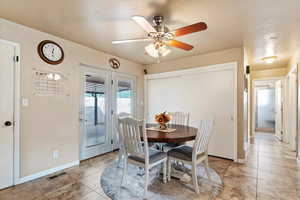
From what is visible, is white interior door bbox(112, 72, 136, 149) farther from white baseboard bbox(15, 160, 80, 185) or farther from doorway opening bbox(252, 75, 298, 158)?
doorway opening bbox(252, 75, 298, 158)

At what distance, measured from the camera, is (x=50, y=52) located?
2582 mm

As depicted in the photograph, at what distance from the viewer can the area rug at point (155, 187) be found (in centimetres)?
193

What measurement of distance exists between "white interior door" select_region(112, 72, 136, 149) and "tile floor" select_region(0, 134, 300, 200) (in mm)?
1159

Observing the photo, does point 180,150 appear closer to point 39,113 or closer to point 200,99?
point 200,99

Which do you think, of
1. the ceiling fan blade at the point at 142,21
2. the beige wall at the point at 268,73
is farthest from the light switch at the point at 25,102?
the beige wall at the point at 268,73

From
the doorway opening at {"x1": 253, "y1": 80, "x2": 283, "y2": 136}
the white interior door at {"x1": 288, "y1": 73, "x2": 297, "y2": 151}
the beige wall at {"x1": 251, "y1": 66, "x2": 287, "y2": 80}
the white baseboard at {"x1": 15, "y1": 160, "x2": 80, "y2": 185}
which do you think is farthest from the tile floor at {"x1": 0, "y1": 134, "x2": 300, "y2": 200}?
the doorway opening at {"x1": 253, "y1": 80, "x2": 283, "y2": 136}

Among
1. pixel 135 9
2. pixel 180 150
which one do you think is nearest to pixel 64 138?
pixel 180 150

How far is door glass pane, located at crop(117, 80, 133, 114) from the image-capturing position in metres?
3.90

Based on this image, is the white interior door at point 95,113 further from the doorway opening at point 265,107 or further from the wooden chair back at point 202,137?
the doorway opening at point 265,107

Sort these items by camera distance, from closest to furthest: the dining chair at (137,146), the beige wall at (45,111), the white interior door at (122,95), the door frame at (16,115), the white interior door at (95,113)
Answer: the dining chair at (137,146) → the door frame at (16,115) → the beige wall at (45,111) → the white interior door at (95,113) → the white interior door at (122,95)

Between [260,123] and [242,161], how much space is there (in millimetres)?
5172

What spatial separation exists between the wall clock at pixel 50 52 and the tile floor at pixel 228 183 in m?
1.91

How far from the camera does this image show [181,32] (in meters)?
1.82

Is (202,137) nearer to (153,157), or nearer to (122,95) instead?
(153,157)
